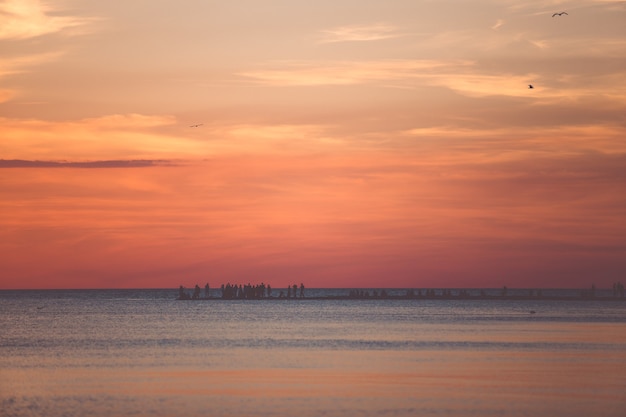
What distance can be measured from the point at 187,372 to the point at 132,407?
9.18 meters

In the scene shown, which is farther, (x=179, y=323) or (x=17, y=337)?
(x=179, y=323)

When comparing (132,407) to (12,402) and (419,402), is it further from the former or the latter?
(419,402)

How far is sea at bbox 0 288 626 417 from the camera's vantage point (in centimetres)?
3127

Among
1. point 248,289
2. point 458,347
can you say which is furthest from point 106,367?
point 248,289

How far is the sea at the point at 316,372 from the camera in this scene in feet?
103

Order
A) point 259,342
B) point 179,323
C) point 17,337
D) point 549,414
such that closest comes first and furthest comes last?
point 549,414 < point 259,342 < point 17,337 < point 179,323

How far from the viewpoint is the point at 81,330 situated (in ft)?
234

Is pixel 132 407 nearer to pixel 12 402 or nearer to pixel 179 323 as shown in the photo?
pixel 12 402

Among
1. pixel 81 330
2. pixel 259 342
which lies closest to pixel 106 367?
pixel 259 342

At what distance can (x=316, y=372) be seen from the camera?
4006cm

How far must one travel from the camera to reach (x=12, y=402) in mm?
32375

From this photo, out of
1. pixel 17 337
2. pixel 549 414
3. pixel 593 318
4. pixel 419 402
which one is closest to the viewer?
pixel 549 414

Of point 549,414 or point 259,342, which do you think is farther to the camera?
point 259,342

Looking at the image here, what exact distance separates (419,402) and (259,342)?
83.2ft
